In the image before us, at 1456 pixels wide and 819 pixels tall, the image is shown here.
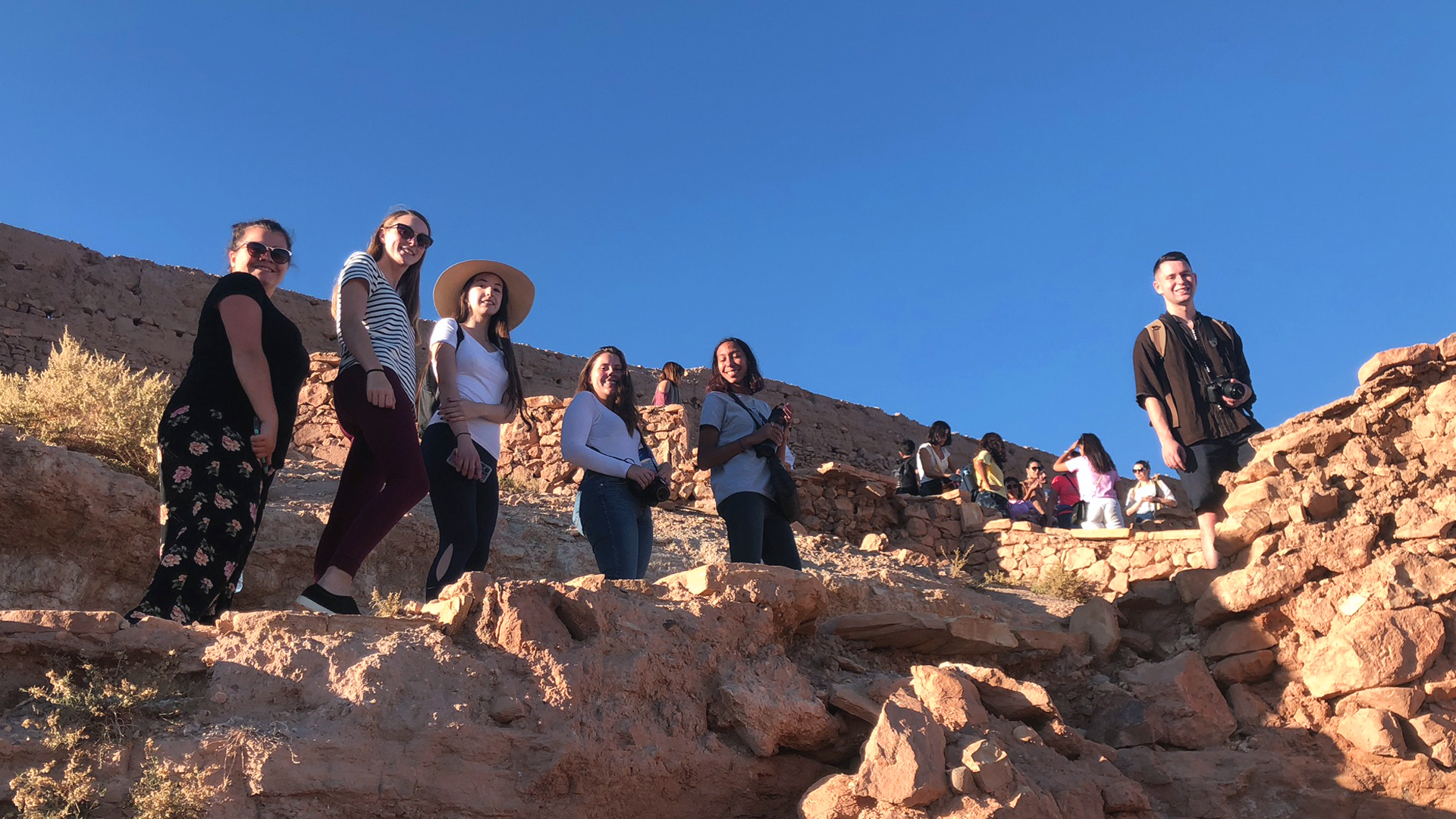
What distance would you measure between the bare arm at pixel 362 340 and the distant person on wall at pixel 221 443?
18cm

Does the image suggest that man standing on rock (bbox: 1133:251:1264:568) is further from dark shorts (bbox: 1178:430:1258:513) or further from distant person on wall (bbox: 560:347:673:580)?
distant person on wall (bbox: 560:347:673:580)

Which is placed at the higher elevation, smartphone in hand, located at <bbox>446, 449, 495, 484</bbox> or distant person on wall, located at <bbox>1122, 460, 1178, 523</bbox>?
distant person on wall, located at <bbox>1122, 460, 1178, 523</bbox>

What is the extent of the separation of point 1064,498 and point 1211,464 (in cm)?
738

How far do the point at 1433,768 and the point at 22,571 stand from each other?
6.23 m

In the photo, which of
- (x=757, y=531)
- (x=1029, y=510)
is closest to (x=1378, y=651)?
(x=757, y=531)

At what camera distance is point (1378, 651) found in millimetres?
3879

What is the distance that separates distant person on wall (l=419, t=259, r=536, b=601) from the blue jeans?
14.3 inches

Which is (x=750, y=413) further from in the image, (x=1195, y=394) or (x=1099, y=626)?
(x=1195, y=394)

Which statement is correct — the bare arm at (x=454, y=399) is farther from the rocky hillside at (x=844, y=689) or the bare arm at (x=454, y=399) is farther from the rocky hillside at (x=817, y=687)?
the rocky hillside at (x=844, y=689)

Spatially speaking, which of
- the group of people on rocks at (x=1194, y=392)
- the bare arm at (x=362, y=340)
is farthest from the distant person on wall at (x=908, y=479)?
the bare arm at (x=362, y=340)

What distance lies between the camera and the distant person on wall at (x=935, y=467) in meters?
11.5

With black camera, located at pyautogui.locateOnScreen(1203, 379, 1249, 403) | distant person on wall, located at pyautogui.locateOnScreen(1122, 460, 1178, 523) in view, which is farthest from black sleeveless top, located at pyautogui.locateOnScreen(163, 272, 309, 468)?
distant person on wall, located at pyautogui.locateOnScreen(1122, 460, 1178, 523)

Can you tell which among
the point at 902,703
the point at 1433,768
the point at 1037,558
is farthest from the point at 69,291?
the point at 1433,768

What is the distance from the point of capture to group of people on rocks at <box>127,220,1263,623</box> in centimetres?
345
